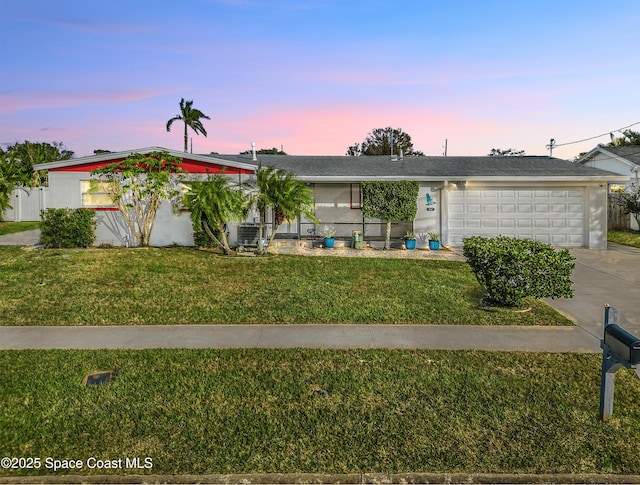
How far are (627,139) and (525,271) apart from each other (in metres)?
45.0

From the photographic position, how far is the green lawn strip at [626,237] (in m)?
17.8

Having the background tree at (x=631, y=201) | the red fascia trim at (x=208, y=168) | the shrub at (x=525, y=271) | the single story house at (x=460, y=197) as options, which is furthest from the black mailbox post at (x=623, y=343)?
the background tree at (x=631, y=201)

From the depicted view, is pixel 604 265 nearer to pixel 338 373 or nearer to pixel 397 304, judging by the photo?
pixel 397 304

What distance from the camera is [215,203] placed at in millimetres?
13094

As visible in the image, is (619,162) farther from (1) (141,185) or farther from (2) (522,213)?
(1) (141,185)

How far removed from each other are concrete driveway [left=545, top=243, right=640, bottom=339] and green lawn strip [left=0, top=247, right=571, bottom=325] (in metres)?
0.57

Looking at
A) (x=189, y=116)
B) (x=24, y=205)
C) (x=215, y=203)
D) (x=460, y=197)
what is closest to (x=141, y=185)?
(x=215, y=203)

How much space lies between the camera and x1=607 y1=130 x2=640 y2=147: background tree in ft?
137

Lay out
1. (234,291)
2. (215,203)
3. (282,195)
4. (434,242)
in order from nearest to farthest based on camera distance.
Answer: (234,291) → (215,203) → (282,195) → (434,242)

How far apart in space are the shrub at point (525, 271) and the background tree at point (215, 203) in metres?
7.52

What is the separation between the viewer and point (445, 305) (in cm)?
846

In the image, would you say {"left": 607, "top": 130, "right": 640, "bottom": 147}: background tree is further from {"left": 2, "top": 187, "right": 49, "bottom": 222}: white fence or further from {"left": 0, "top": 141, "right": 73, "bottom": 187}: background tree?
{"left": 0, "top": 141, "right": 73, "bottom": 187}: background tree

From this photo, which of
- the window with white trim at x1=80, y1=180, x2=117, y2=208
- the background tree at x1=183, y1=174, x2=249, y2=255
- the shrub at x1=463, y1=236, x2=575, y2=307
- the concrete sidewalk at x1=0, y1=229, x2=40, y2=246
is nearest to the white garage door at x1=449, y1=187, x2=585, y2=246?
the background tree at x1=183, y1=174, x2=249, y2=255

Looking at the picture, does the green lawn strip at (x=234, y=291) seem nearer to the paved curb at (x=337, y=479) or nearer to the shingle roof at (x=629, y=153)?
the paved curb at (x=337, y=479)
